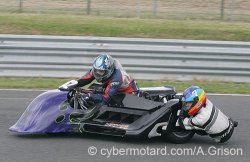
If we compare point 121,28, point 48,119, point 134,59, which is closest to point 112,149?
point 48,119

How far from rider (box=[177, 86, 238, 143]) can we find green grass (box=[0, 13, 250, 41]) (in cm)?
831

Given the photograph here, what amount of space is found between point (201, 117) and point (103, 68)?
1512 millimetres

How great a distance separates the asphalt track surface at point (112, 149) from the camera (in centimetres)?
816

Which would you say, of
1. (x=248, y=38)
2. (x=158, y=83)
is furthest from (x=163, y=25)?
(x=158, y=83)

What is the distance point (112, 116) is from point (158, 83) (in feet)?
18.2

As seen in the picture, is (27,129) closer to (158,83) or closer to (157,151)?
(157,151)

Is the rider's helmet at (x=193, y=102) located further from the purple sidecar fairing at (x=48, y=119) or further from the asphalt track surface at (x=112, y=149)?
the purple sidecar fairing at (x=48, y=119)

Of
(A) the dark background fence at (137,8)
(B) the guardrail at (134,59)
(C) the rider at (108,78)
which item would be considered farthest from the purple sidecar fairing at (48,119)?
(A) the dark background fence at (137,8)

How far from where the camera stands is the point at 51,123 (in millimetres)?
9078

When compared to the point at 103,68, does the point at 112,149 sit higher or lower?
lower

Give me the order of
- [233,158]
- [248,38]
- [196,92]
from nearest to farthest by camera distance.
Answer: [233,158] → [196,92] → [248,38]

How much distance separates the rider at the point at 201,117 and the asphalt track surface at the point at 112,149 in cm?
23

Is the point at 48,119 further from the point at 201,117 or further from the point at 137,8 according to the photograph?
the point at 137,8

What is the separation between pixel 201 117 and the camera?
28.9 feet
